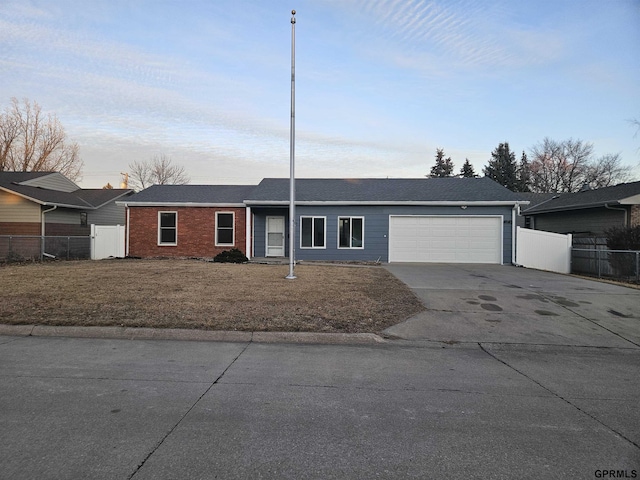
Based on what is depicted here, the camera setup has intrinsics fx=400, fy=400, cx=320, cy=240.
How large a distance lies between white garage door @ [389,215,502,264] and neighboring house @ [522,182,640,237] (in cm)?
496

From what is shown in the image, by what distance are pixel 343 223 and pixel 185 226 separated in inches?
309

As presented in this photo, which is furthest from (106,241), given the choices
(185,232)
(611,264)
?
(611,264)

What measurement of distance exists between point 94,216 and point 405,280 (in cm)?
2381

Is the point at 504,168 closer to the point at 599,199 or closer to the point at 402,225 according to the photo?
the point at 599,199

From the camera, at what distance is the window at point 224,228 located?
64.4ft

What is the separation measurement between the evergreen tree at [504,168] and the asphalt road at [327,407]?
51.3m

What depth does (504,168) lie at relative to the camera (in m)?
54.0

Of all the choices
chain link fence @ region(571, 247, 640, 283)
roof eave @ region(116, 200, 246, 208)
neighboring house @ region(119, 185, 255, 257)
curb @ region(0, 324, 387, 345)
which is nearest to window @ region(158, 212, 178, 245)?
neighboring house @ region(119, 185, 255, 257)

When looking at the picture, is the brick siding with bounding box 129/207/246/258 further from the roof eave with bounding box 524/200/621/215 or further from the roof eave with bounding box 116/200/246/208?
the roof eave with bounding box 524/200/621/215

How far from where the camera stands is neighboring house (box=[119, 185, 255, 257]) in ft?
64.2

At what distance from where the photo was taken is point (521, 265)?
1758 cm

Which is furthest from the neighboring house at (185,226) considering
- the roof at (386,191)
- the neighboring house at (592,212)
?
the neighboring house at (592,212)

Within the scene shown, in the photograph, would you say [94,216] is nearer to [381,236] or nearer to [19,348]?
[381,236]

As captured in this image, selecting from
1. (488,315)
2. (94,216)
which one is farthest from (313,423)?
(94,216)
